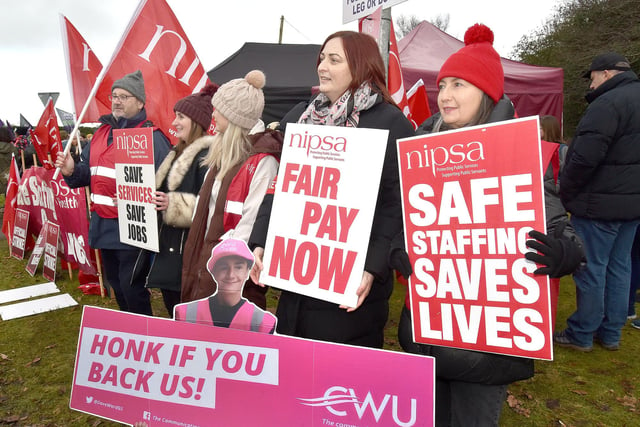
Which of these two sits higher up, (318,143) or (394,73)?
(394,73)

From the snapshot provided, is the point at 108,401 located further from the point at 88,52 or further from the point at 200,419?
the point at 88,52

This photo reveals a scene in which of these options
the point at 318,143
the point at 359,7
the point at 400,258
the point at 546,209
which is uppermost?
the point at 359,7

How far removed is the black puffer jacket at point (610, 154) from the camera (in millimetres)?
2900

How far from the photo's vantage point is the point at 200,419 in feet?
5.19

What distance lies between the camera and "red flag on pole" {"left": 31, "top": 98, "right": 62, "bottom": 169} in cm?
425

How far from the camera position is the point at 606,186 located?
119 inches

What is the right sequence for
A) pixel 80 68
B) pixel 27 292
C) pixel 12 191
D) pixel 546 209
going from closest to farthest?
1. pixel 546 209
2. pixel 80 68
3. pixel 27 292
4. pixel 12 191

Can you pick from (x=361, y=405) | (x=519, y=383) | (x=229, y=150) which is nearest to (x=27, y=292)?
(x=229, y=150)

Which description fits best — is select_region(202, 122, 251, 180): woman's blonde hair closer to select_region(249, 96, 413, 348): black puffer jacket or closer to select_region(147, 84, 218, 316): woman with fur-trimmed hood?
select_region(147, 84, 218, 316): woman with fur-trimmed hood

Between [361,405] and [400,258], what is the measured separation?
494 millimetres

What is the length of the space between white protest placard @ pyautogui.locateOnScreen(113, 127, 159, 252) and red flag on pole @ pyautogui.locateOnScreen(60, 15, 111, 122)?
1282 millimetres

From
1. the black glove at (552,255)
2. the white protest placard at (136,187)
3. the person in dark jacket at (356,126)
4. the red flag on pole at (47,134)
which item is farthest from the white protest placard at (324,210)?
the red flag on pole at (47,134)

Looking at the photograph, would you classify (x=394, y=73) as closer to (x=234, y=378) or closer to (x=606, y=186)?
(x=606, y=186)

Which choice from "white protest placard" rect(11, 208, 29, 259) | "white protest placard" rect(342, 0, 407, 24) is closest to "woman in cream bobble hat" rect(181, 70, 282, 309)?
"white protest placard" rect(342, 0, 407, 24)
